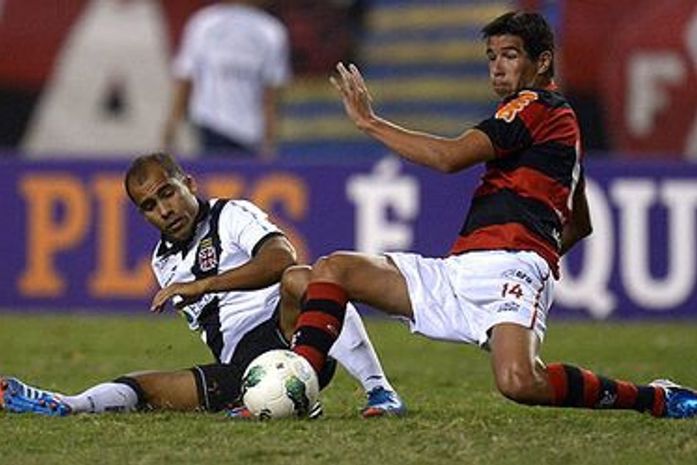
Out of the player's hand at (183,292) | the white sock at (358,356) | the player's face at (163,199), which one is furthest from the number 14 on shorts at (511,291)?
the player's face at (163,199)

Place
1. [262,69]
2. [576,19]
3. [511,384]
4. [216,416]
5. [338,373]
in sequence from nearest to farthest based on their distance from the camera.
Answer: [511,384] < [216,416] < [338,373] < [262,69] < [576,19]

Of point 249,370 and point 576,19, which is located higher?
point 576,19

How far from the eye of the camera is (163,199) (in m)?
8.51

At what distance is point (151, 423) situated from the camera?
26.0ft

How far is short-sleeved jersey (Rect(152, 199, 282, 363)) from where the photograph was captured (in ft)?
28.0

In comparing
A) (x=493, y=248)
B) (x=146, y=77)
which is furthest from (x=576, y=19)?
(x=493, y=248)

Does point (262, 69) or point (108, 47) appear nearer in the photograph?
point (262, 69)

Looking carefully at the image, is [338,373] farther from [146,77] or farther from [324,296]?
[146,77]

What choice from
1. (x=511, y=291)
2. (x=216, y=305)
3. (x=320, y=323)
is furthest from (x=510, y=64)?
(x=216, y=305)

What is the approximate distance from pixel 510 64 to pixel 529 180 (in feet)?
1.62

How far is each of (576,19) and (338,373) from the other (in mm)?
8765

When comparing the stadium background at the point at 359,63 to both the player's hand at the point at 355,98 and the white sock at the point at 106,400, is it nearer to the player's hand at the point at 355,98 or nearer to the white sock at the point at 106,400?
the white sock at the point at 106,400

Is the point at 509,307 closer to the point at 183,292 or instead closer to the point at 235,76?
the point at 183,292

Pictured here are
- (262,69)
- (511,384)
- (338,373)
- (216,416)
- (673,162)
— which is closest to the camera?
(511,384)
